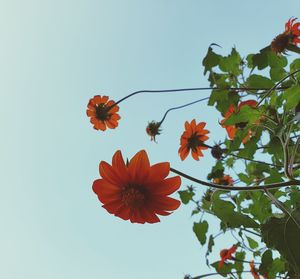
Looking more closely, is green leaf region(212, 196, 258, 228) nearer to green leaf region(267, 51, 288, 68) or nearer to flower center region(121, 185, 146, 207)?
flower center region(121, 185, 146, 207)

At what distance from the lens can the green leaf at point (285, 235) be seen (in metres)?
1.02

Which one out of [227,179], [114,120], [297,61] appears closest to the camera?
[297,61]

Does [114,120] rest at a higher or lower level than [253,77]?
higher

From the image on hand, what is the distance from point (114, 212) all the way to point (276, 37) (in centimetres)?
151

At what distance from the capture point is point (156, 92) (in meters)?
2.07

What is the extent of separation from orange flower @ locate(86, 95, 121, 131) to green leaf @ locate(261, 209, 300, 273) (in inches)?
74.3

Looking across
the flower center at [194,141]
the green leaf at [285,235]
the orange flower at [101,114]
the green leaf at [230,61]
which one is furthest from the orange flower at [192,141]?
the green leaf at [285,235]

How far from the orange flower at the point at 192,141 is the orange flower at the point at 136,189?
127cm

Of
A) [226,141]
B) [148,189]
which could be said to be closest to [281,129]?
[148,189]

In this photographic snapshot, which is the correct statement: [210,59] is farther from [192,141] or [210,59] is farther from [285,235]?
[285,235]

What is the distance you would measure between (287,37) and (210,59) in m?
0.57

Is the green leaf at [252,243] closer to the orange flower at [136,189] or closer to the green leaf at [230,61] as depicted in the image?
the green leaf at [230,61]

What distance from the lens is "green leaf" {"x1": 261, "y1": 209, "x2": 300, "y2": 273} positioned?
3.35 feet

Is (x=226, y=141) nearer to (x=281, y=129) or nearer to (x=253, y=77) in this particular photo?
(x=253, y=77)
